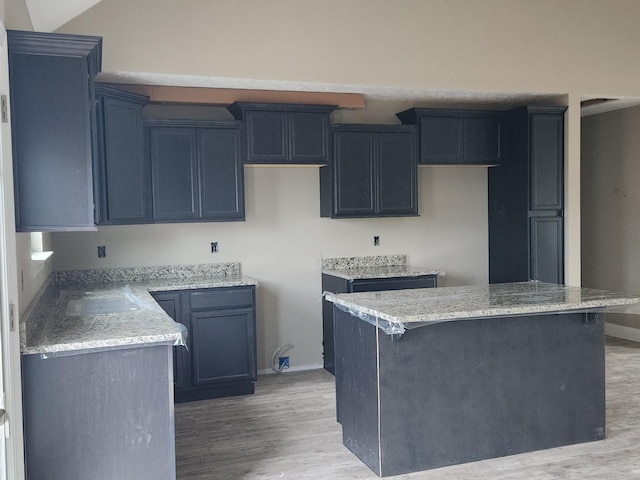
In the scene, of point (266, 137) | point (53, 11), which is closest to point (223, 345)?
point (266, 137)

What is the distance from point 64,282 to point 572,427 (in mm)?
3702

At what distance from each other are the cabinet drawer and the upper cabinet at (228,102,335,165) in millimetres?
1042

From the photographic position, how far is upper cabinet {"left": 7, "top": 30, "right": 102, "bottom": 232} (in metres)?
2.72

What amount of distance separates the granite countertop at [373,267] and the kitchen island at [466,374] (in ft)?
4.74

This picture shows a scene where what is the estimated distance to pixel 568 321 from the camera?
361 cm

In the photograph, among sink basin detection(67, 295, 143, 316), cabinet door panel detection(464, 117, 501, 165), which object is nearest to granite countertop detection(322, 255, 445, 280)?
cabinet door panel detection(464, 117, 501, 165)

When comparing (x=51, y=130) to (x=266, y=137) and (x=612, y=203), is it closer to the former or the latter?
(x=266, y=137)

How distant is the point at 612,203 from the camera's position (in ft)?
22.0

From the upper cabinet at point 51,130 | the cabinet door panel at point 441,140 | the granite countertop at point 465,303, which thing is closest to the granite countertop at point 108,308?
the upper cabinet at point 51,130

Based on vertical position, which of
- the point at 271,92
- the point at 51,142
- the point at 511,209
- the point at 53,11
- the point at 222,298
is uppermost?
the point at 53,11

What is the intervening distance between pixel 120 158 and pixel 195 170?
69cm

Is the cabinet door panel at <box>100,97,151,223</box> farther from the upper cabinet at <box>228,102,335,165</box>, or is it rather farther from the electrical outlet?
the electrical outlet

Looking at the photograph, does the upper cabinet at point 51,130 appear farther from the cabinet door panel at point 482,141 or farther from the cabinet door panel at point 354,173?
the cabinet door panel at point 482,141

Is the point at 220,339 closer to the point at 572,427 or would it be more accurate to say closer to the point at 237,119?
the point at 237,119
